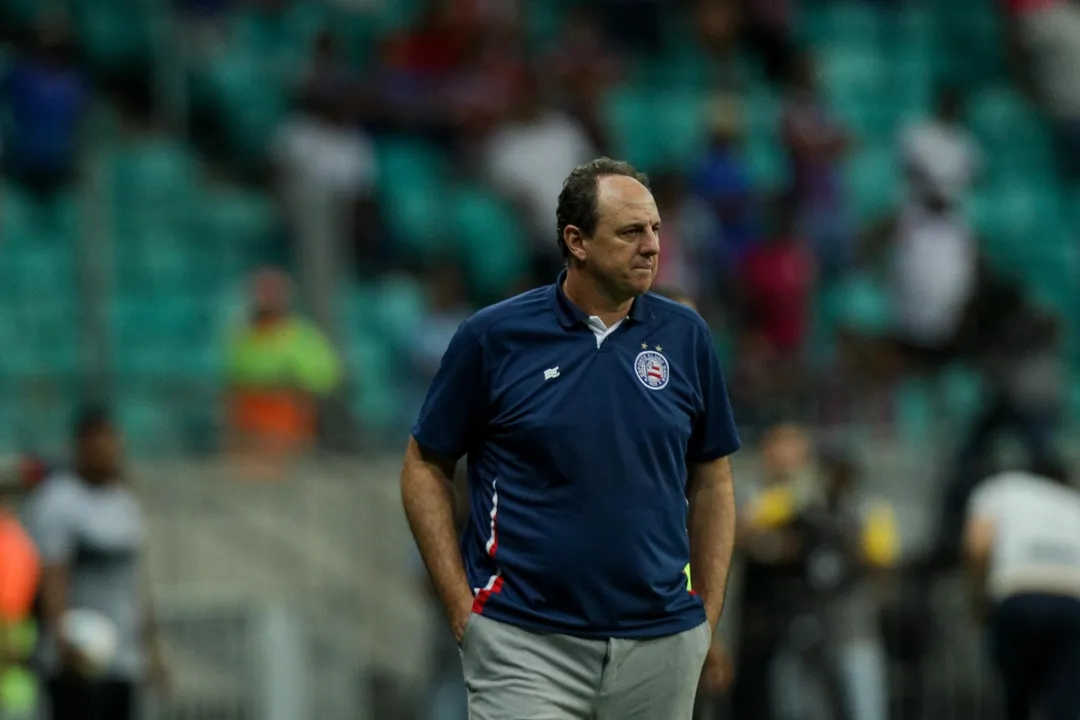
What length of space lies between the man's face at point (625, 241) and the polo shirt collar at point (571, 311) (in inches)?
4.4

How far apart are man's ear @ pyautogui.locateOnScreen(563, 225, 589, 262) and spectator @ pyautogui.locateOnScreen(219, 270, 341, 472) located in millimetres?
7564

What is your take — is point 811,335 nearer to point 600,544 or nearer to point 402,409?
point 402,409

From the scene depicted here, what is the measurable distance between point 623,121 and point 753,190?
1.81 meters

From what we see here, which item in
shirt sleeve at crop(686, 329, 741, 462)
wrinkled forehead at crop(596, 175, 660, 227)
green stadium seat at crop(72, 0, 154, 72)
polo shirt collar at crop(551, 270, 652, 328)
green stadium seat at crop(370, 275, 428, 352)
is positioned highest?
green stadium seat at crop(72, 0, 154, 72)

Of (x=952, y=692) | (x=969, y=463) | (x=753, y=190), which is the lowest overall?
(x=952, y=692)

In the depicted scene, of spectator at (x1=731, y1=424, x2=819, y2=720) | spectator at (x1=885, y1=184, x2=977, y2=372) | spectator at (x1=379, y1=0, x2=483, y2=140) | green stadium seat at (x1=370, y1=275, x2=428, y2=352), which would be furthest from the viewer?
spectator at (x1=379, y1=0, x2=483, y2=140)

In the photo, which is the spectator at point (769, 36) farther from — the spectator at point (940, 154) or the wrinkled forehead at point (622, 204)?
the wrinkled forehead at point (622, 204)

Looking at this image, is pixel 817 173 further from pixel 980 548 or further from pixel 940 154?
pixel 980 548

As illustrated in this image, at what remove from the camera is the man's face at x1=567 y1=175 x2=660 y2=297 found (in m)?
6.42

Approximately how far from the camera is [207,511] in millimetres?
13734

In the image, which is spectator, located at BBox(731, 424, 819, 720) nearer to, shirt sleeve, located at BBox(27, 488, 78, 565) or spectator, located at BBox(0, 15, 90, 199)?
shirt sleeve, located at BBox(27, 488, 78, 565)

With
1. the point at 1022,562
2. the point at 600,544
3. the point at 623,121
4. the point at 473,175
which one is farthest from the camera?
the point at 623,121

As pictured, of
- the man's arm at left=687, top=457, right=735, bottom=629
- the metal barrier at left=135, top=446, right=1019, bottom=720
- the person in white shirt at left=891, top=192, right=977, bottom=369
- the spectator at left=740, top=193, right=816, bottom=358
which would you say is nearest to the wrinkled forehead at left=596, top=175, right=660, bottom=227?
the man's arm at left=687, top=457, right=735, bottom=629

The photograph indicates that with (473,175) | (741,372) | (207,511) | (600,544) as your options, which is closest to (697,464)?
(600,544)
